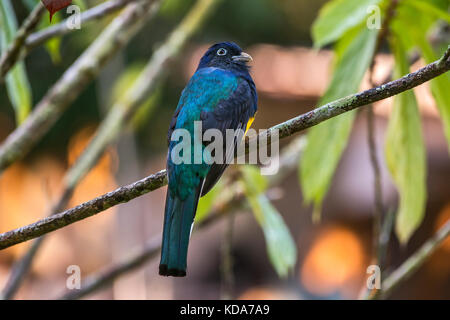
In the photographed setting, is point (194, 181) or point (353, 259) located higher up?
point (353, 259)

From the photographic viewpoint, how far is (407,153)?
2.95 m

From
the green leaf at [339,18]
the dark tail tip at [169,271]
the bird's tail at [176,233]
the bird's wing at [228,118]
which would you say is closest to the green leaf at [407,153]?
the green leaf at [339,18]

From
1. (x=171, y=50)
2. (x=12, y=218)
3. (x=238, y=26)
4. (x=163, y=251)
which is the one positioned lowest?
(x=163, y=251)

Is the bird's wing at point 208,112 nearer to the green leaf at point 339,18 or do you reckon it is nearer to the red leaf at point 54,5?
the green leaf at point 339,18

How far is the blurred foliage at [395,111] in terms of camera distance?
282 centimetres

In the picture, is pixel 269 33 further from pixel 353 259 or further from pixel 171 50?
pixel 171 50

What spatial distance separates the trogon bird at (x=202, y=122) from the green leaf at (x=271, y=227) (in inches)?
13.9

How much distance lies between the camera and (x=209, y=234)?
7.98m

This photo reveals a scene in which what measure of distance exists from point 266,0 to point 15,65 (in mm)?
4781

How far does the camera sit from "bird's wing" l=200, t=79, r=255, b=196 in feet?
8.84

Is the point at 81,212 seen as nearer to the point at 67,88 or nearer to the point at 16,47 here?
the point at 16,47

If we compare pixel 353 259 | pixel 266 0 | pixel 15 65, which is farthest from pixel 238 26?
pixel 15 65

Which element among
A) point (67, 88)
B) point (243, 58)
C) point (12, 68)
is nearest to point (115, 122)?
point (67, 88)

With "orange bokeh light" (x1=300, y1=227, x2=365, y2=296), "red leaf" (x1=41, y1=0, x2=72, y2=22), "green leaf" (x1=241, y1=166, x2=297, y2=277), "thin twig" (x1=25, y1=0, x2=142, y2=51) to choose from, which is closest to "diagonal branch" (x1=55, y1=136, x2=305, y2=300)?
"green leaf" (x1=241, y1=166, x2=297, y2=277)
